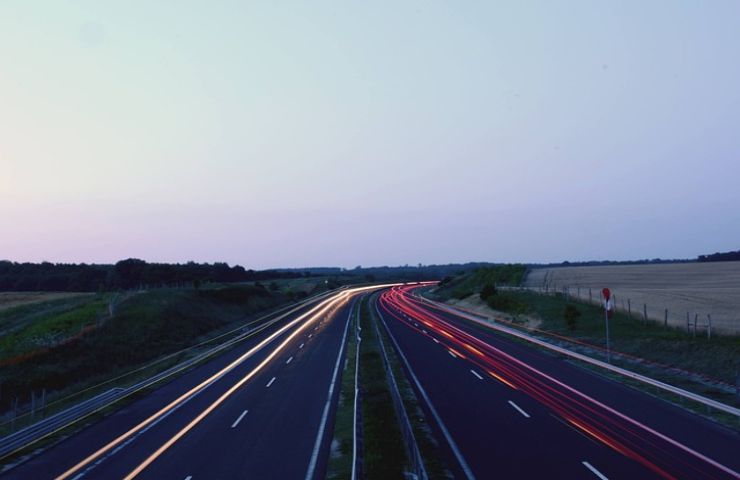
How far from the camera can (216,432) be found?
2097 cm

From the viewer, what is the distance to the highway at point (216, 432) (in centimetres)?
1686

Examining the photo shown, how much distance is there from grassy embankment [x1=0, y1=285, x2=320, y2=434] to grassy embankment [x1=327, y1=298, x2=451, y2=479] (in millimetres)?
14026

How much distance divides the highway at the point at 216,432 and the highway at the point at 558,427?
444cm

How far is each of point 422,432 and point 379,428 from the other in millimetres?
1735

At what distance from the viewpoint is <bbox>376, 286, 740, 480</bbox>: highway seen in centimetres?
1483

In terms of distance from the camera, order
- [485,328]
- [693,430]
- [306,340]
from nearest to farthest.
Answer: [693,430]
[306,340]
[485,328]

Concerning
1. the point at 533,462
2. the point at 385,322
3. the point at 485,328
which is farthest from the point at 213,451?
the point at 385,322

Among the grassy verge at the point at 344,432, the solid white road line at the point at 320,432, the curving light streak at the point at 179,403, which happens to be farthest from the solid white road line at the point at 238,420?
the grassy verge at the point at 344,432

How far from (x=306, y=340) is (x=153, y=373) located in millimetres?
14655

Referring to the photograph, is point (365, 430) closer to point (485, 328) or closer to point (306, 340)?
point (306, 340)

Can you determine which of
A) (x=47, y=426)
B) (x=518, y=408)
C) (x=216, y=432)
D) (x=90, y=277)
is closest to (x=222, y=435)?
(x=216, y=432)

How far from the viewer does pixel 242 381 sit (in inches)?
1261

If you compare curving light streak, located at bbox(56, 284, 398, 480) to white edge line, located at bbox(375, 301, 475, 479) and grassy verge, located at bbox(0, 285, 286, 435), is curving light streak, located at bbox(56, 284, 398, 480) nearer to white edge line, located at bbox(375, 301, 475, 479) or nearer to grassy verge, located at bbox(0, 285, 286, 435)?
grassy verge, located at bbox(0, 285, 286, 435)

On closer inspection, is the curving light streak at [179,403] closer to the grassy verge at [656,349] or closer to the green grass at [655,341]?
the grassy verge at [656,349]
